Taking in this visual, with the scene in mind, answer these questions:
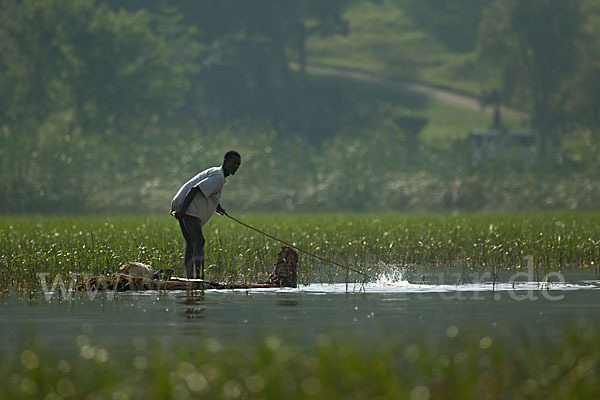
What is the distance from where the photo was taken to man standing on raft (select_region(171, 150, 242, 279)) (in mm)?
17531

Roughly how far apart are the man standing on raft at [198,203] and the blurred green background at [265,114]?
31.5 m

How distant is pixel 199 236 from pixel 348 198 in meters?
34.8

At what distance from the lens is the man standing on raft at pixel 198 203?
17531 mm

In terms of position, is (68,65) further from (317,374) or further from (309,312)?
(317,374)

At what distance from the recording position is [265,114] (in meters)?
69.9

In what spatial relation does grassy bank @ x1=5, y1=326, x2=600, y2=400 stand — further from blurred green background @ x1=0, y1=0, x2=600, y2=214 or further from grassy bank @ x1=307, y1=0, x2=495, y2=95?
grassy bank @ x1=307, y1=0, x2=495, y2=95

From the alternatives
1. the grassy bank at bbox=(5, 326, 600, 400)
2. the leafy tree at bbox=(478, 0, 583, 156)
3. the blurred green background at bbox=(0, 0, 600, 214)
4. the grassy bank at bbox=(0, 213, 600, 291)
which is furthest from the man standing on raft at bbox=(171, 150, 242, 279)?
the leafy tree at bbox=(478, 0, 583, 156)

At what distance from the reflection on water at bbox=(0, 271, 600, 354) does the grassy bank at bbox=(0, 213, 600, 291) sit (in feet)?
6.25

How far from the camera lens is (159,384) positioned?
8.05 meters

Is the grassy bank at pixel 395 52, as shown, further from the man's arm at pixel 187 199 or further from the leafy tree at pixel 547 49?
the man's arm at pixel 187 199

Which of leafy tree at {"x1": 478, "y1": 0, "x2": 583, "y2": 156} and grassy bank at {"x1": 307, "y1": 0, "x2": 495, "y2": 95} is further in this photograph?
grassy bank at {"x1": 307, "y1": 0, "x2": 495, "y2": 95}

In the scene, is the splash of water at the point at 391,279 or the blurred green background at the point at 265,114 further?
the blurred green background at the point at 265,114

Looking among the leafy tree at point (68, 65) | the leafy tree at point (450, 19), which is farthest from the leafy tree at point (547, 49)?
the leafy tree at point (450, 19)

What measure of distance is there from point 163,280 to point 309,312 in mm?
3226
